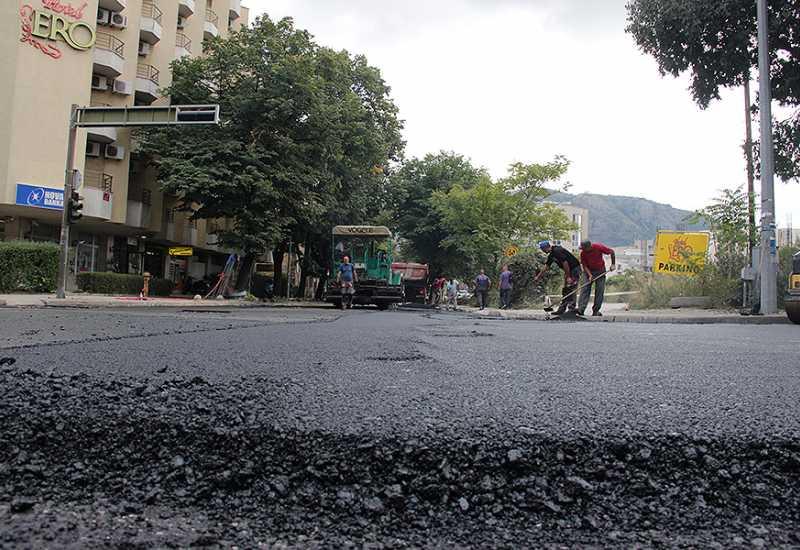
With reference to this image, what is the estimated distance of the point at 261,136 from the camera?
2538 cm

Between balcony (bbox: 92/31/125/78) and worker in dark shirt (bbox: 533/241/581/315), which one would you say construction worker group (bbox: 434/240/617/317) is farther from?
balcony (bbox: 92/31/125/78)

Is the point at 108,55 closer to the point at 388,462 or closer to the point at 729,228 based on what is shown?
the point at 729,228

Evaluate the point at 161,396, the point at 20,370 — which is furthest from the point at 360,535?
the point at 20,370

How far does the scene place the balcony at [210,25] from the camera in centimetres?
3478

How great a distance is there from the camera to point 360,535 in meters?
1.55

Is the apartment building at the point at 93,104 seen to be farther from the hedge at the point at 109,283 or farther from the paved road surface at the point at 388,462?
the paved road surface at the point at 388,462

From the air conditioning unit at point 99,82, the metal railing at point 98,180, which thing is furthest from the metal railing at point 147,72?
the metal railing at point 98,180

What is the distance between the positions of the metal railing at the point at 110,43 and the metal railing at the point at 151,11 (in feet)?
8.80

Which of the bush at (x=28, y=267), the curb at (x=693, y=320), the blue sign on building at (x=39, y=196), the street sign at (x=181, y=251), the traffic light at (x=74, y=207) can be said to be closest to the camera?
the curb at (x=693, y=320)

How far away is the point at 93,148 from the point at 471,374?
28.4m

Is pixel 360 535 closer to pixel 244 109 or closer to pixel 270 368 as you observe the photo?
pixel 270 368

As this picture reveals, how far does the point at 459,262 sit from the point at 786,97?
2349 centimetres

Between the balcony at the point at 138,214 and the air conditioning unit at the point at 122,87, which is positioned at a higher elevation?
the air conditioning unit at the point at 122,87

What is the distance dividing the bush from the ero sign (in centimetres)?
895
